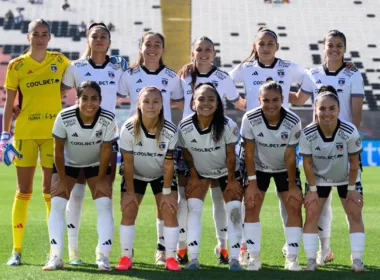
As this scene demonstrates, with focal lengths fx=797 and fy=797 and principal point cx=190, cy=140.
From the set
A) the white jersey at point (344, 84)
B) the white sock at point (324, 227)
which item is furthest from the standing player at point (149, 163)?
the white jersey at point (344, 84)

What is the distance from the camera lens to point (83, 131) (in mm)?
6270

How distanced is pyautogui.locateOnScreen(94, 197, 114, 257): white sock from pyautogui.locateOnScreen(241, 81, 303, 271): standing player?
1073 mm

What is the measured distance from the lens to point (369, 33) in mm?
32625

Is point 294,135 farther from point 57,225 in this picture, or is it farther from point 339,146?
point 57,225

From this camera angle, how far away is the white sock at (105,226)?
613cm

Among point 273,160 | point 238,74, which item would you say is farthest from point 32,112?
point 273,160

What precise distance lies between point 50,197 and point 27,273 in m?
0.82

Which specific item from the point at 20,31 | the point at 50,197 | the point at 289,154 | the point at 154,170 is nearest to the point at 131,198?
the point at 154,170

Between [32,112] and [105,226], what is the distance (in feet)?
4.12

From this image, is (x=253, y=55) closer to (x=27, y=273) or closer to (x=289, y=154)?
(x=289, y=154)

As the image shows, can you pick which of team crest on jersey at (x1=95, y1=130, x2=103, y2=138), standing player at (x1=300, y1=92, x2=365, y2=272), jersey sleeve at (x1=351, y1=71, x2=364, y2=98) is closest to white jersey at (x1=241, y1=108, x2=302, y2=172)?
standing player at (x1=300, y1=92, x2=365, y2=272)

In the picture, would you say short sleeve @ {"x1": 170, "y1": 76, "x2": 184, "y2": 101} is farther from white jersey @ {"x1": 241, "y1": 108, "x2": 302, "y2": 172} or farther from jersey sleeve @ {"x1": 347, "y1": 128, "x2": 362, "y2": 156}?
jersey sleeve @ {"x1": 347, "y1": 128, "x2": 362, "y2": 156}

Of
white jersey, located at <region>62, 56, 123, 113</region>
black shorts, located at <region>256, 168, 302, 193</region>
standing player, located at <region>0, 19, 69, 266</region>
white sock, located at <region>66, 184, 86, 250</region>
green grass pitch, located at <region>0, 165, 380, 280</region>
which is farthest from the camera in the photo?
white jersey, located at <region>62, 56, 123, 113</region>

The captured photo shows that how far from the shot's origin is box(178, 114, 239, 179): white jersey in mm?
6320
